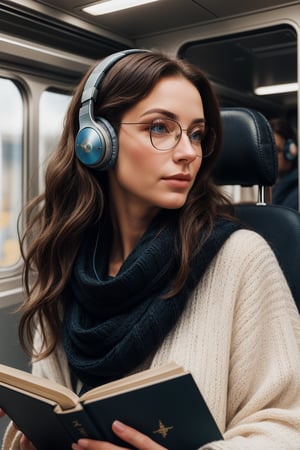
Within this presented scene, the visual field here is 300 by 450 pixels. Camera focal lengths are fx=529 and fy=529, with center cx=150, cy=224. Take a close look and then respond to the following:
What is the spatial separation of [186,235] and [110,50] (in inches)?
66.8

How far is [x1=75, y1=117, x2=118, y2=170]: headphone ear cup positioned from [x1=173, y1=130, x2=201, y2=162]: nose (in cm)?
15

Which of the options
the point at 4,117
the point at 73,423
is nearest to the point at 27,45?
the point at 4,117

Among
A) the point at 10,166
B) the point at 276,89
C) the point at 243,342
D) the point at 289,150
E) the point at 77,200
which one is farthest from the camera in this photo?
the point at 276,89

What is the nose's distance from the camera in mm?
1199

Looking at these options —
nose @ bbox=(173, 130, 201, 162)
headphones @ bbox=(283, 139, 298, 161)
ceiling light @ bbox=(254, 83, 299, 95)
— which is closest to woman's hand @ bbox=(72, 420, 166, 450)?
nose @ bbox=(173, 130, 201, 162)

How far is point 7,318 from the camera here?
2324mm

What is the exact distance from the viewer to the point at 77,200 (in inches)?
56.4

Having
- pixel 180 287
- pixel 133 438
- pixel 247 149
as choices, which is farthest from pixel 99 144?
pixel 133 438

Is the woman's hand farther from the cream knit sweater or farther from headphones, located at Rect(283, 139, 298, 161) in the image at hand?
headphones, located at Rect(283, 139, 298, 161)

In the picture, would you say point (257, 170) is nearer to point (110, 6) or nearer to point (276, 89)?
point (110, 6)

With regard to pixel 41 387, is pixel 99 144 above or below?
above

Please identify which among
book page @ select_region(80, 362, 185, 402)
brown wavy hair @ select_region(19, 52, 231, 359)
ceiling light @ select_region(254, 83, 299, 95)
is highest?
ceiling light @ select_region(254, 83, 299, 95)

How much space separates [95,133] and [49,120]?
1.46m

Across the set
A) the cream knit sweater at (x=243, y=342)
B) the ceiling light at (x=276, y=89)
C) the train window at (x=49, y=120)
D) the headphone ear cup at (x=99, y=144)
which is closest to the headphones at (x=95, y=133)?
the headphone ear cup at (x=99, y=144)
